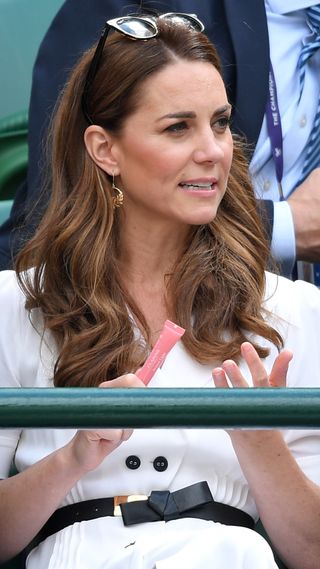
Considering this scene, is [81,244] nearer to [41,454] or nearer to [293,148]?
[41,454]

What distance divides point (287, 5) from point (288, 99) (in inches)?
9.7

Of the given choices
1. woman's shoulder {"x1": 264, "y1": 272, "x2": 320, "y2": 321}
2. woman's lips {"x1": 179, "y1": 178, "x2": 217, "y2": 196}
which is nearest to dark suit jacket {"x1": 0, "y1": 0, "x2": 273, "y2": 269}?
woman's shoulder {"x1": 264, "y1": 272, "x2": 320, "y2": 321}

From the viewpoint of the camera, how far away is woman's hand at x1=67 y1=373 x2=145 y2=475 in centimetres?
232

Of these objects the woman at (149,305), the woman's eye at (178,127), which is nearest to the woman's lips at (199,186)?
the woman at (149,305)

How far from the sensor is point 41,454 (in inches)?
106

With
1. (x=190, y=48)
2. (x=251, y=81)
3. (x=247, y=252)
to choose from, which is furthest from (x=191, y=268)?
(x=251, y=81)

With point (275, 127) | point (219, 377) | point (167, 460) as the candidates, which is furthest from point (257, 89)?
point (219, 377)

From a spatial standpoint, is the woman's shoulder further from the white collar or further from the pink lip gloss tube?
the white collar

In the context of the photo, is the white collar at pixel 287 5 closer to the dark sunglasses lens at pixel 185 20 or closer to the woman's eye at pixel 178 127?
the dark sunglasses lens at pixel 185 20

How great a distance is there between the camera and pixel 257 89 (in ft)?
11.4

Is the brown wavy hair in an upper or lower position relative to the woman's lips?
lower

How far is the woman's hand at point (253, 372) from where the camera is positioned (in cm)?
229

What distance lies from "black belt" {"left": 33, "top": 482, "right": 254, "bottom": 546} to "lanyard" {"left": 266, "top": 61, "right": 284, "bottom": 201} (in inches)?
46.8

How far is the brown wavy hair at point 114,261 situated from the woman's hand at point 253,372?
1.23 feet
